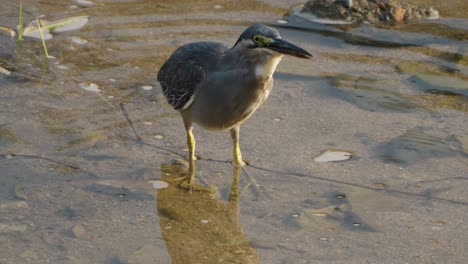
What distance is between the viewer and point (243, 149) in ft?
18.5

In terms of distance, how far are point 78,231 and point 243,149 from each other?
145cm

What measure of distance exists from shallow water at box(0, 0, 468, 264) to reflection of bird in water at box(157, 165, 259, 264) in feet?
0.04

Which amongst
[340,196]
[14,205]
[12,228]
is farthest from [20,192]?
[340,196]

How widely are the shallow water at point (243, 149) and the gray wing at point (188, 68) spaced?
1.36ft

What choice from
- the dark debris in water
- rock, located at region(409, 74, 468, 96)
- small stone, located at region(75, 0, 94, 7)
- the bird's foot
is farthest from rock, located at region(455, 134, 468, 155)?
small stone, located at region(75, 0, 94, 7)

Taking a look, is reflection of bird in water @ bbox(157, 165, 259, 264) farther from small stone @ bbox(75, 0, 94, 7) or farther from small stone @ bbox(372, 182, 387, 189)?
small stone @ bbox(75, 0, 94, 7)

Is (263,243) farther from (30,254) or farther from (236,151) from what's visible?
(30,254)

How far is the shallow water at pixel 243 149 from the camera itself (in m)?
4.54

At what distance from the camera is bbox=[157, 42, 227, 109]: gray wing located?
5.18 meters

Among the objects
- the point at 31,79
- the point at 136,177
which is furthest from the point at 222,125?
the point at 31,79

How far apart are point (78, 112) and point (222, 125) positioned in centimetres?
133

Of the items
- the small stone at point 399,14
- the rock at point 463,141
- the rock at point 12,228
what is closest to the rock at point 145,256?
the rock at point 12,228

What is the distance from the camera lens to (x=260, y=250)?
14.7 ft

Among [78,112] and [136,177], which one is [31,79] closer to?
[78,112]
